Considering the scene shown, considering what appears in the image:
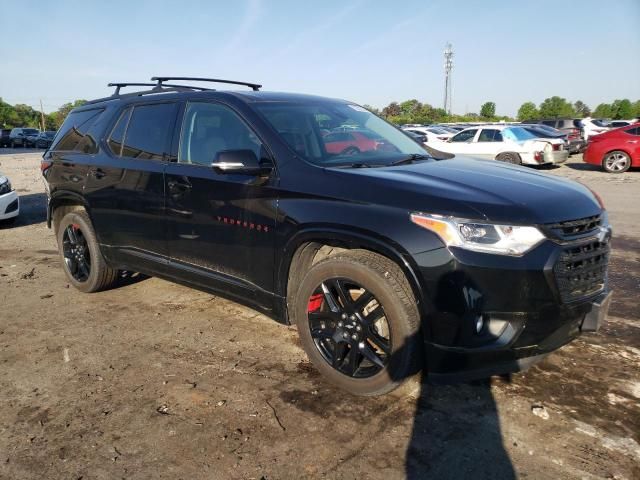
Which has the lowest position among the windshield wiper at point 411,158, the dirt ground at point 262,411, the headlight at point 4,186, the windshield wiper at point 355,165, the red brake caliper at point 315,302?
the dirt ground at point 262,411

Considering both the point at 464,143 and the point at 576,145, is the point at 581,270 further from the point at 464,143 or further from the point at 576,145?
the point at 576,145

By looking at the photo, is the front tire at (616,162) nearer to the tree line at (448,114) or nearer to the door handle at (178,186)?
the door handle at (178,186)

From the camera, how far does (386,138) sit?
3.96 m

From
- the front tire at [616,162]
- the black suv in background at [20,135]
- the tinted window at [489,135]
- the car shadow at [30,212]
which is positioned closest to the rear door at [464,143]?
the tinted window at [489,135]

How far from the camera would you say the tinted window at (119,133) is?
4375mm

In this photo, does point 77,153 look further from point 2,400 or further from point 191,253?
point 2,400

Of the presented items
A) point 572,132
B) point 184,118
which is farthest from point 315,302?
point 572,132

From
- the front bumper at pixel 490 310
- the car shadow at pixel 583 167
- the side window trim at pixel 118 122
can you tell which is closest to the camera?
the front bumper at pixel 490 310

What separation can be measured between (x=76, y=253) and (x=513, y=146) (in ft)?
43.6

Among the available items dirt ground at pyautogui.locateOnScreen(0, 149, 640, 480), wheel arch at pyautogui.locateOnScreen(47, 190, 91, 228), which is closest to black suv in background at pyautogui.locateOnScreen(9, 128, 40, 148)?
wheel arch at pyautogui.locateOnScreen(47, 190, 91, 228)

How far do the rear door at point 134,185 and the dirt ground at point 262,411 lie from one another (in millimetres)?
648

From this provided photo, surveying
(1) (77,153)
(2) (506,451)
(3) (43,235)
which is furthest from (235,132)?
(3) (43,235)

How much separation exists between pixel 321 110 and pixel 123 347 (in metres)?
2.32

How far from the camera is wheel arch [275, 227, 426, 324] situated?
2.63m
